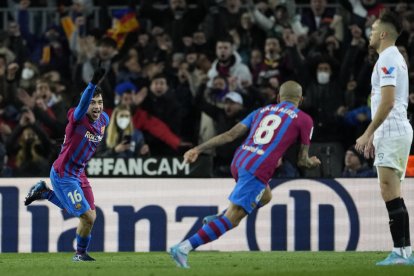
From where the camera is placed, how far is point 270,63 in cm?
1828

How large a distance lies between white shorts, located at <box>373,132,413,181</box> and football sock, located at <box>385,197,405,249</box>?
0.92ft

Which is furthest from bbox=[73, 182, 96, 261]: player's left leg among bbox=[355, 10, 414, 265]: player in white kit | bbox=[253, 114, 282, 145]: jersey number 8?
bbox=[355, 10, 414, 265]: player in white kit

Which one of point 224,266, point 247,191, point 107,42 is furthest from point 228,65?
point 247,191

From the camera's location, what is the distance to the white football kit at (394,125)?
10.6 meters

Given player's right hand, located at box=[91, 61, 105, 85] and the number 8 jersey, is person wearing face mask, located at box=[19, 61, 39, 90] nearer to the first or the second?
player's right hand, located at box=[91, 61, 105, 85]

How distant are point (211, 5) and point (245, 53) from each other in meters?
1.47

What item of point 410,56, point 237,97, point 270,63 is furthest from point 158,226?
point 410,56

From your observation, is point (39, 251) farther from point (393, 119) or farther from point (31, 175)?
point (393, 119)

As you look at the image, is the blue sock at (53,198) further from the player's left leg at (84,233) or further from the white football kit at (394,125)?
the white football kit at (394,125)

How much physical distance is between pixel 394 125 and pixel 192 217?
210 inches

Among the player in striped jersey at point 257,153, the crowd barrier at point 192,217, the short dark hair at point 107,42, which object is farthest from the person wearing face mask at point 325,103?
the player in striped jersey at point 257,153

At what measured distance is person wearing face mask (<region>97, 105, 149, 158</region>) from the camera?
16812mm

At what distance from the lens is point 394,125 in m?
10.6

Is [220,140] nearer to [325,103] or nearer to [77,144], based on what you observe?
[77,144]
